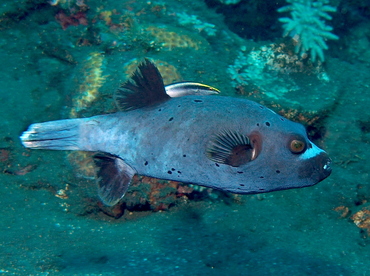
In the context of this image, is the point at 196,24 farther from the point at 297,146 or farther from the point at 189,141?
the point at 297,146

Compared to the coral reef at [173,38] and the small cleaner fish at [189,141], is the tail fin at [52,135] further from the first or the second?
the coral reef at [173,38]

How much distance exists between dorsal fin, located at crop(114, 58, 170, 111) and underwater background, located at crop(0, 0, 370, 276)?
2082mm

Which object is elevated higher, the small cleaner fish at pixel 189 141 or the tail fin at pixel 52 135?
the small cleaner fish at pixel 189 141

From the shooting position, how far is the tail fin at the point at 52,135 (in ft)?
9.19

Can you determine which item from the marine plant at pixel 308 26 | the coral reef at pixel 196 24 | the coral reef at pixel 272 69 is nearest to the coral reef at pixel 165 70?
the coral reef at pixel 272 69

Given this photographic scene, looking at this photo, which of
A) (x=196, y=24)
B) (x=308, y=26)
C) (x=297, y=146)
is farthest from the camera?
(x=308, y=26)

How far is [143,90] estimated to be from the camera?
2633mm

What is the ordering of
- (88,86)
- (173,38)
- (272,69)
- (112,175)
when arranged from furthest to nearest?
(272,69) < (173,38) < (88,86) < (112,175)

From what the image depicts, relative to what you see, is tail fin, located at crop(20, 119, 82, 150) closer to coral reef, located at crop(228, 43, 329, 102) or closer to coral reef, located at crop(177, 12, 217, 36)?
coral reef, located at crop(228, 43, 329, 102)

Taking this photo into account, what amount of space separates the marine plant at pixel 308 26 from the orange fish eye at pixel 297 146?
553 centimetres

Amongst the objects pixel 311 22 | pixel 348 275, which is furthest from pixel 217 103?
pixel 311 22

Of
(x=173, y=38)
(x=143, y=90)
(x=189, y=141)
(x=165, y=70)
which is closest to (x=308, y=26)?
(x=173, y=38)

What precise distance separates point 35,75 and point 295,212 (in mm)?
5798

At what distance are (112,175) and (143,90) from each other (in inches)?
36.1
